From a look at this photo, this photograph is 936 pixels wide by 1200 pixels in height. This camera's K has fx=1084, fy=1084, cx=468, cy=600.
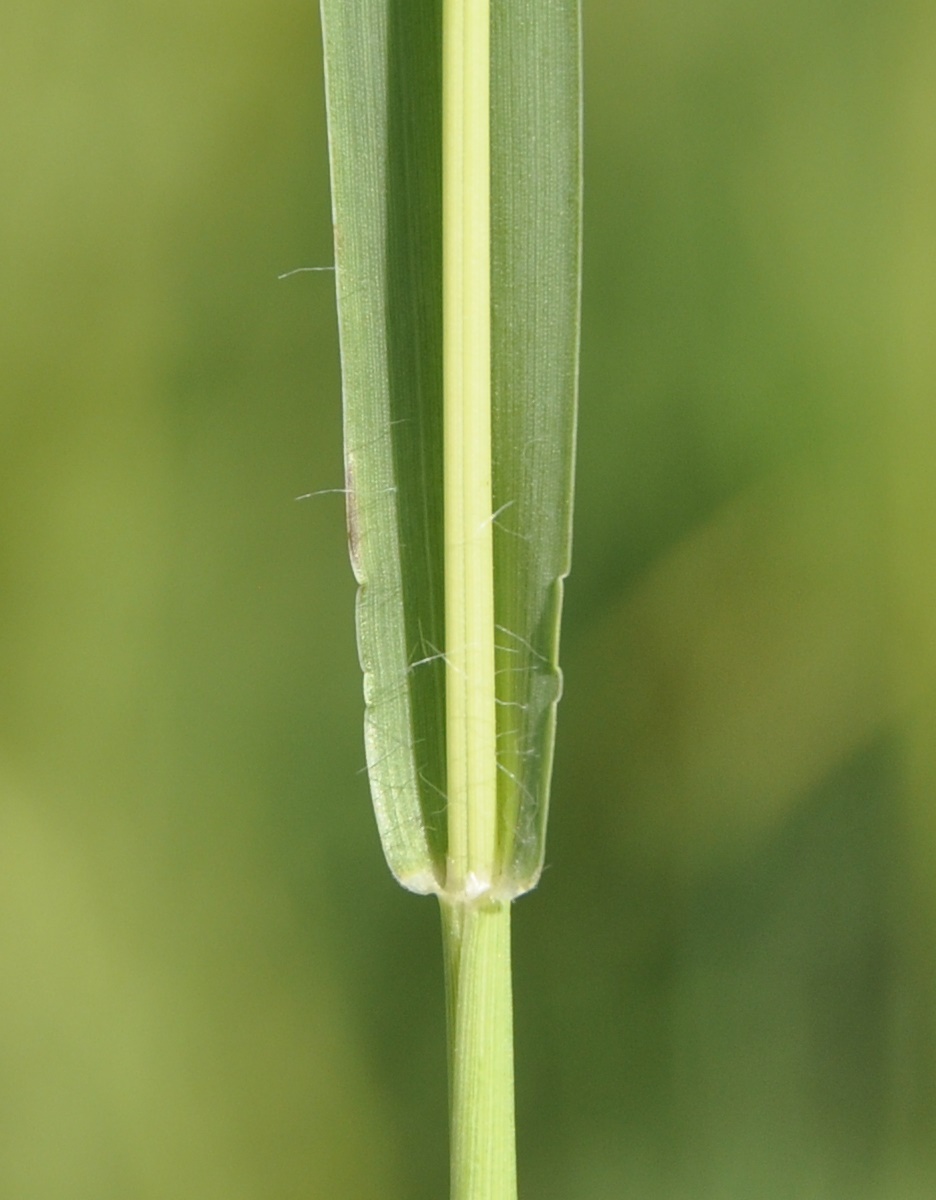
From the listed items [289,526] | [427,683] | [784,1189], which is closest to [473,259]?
[427,683]

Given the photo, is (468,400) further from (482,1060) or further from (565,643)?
(565,643)

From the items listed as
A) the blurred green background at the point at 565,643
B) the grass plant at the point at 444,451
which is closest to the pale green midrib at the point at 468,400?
the grass plant at the point at 444,451

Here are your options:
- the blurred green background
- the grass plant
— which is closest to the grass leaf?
the grass plant

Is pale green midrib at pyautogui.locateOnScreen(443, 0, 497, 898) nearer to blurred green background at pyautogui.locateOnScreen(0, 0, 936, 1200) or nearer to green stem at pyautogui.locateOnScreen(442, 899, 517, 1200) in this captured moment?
green stem at pyautogui.locateOnScreen(442, 899, 517, 1200)

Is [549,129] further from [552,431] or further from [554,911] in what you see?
[554,911]

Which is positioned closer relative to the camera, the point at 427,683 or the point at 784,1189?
the point at 427,683

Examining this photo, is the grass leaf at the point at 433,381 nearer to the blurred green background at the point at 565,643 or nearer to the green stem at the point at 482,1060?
the green stem at the point at 482,1060

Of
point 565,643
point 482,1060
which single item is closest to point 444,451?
point 482,1060
